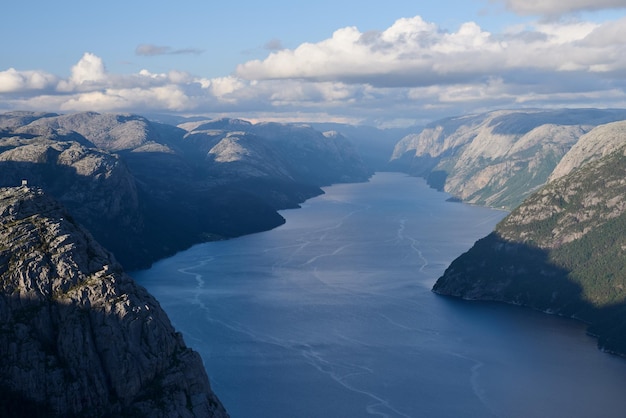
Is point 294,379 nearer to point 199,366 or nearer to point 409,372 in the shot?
point 409,372

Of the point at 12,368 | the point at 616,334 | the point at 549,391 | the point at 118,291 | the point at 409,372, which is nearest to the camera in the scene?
the point at 12,368

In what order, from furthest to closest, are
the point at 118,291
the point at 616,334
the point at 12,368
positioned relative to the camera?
the point at 616,334
the point at 118,291
the point at 12,368

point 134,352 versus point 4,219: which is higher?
point 4,219

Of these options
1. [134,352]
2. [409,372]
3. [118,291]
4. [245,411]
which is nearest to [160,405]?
[134,352]

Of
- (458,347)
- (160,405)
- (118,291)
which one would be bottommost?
(458,347)

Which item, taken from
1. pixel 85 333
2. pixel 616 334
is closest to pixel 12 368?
pixel 85 333

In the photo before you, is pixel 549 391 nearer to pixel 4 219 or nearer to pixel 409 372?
pixel 409 372

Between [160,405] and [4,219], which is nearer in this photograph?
[160,405]
